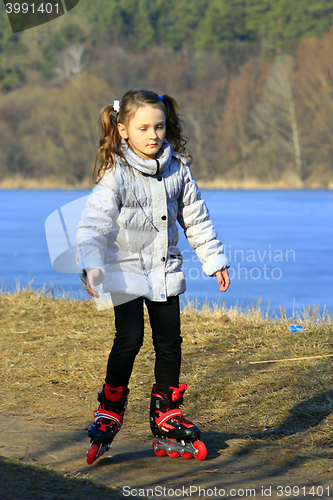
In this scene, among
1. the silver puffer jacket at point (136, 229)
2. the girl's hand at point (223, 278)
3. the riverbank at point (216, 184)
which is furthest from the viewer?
the riverbank at point (216, 184)

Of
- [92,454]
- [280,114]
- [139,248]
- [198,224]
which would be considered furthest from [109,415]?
[280,114]

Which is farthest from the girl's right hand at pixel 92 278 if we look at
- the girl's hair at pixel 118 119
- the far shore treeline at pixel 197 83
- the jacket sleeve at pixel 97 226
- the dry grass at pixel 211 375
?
the far shore treeline at pixel 197 83

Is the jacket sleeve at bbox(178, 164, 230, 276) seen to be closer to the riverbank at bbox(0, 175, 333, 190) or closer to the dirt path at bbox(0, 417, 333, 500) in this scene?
the dirt path at bbox(0, 417, 333, 500)

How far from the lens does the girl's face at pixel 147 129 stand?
2834mm

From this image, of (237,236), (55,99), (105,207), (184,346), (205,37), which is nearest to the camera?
(105,207)

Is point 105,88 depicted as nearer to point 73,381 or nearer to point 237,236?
point 237,236

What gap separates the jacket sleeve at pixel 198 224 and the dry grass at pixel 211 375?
937 millimetres

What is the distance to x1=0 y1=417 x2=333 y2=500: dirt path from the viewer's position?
2447 millimetres

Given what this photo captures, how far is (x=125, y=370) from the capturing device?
2830mm

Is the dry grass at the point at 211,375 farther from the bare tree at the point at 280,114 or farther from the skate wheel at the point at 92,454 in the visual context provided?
the bare tree at the point at 280,114

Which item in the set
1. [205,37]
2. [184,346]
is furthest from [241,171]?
[184,346]

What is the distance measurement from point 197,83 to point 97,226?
4741cm

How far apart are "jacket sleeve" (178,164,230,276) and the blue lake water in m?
3.45

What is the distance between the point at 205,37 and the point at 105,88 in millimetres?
10806
